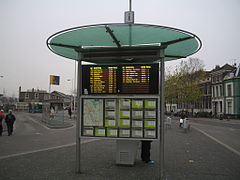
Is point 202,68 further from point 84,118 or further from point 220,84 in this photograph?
point 84,118

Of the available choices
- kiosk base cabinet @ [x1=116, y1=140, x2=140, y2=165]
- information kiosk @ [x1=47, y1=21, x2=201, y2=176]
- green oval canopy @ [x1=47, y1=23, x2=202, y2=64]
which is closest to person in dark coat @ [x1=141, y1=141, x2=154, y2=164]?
kiosk base cabinet @ [x1=116, y1=140, x2=140, y2=165]

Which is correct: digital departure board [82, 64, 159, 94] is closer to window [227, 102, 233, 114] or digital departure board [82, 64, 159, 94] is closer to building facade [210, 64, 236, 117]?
window [227, 102, 233, 114]

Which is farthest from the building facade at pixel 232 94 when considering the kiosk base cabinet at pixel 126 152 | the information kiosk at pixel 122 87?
the information kiosk at pixel 122 87

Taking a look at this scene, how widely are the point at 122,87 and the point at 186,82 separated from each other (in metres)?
49.4

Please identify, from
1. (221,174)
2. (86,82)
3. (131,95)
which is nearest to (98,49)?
(86,82)

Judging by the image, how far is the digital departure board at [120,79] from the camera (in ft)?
19.4

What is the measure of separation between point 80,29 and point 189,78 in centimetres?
5226

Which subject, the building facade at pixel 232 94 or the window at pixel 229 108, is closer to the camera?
the building facade at pixel 232 94

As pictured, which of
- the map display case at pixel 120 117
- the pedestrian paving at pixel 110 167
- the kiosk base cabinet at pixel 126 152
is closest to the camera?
the pedestrian paving at pixel 110 167

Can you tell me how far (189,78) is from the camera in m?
54.0

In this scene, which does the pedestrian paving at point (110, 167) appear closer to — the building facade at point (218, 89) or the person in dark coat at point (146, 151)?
the person in dark coat at point (146, 151)

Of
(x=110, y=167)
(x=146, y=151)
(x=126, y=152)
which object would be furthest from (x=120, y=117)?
(x=146, y=151)

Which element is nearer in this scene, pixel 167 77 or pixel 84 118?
pixel 84 118

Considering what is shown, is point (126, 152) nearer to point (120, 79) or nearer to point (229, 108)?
point (120, 79)
